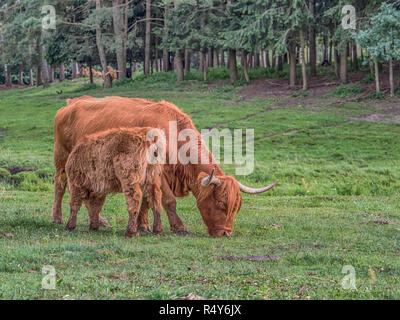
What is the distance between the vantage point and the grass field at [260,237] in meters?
6.49

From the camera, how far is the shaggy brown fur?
421 inches

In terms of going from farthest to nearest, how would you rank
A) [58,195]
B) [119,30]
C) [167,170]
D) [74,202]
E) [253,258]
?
[119,30]
[58,195]
[167,170]
[74,202]
[253,258]

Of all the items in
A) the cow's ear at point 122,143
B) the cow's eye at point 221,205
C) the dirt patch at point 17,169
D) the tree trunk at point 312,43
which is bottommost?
the dirt patch at point 17,169

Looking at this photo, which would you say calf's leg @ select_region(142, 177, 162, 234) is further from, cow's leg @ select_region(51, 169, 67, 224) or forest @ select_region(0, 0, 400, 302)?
cow's leg @ select_region(51, 169, 67, 224)

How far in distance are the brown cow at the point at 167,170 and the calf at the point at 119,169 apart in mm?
648

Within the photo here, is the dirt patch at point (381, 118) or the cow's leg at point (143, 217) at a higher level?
the cow's leg at point (143, 217)

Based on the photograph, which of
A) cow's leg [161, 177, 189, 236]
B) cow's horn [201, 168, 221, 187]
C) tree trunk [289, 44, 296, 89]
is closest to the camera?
cow's horn [201, 168, 221, 187]

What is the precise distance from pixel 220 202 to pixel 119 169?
194cm

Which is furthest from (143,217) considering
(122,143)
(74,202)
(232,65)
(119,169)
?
(232,65)

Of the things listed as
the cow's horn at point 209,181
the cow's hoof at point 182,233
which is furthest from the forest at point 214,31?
the cow's hoof at point 182,233

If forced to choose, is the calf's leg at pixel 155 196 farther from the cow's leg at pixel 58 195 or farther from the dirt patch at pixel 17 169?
the dirt patch at pixel 17 169

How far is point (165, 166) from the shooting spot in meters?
11.0

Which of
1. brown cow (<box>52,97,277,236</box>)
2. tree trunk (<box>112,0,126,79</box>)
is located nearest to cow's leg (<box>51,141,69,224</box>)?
brown cow (<box>52,97,277,236</box>)

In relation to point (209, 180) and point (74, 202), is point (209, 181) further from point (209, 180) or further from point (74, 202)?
point (74, 202)
